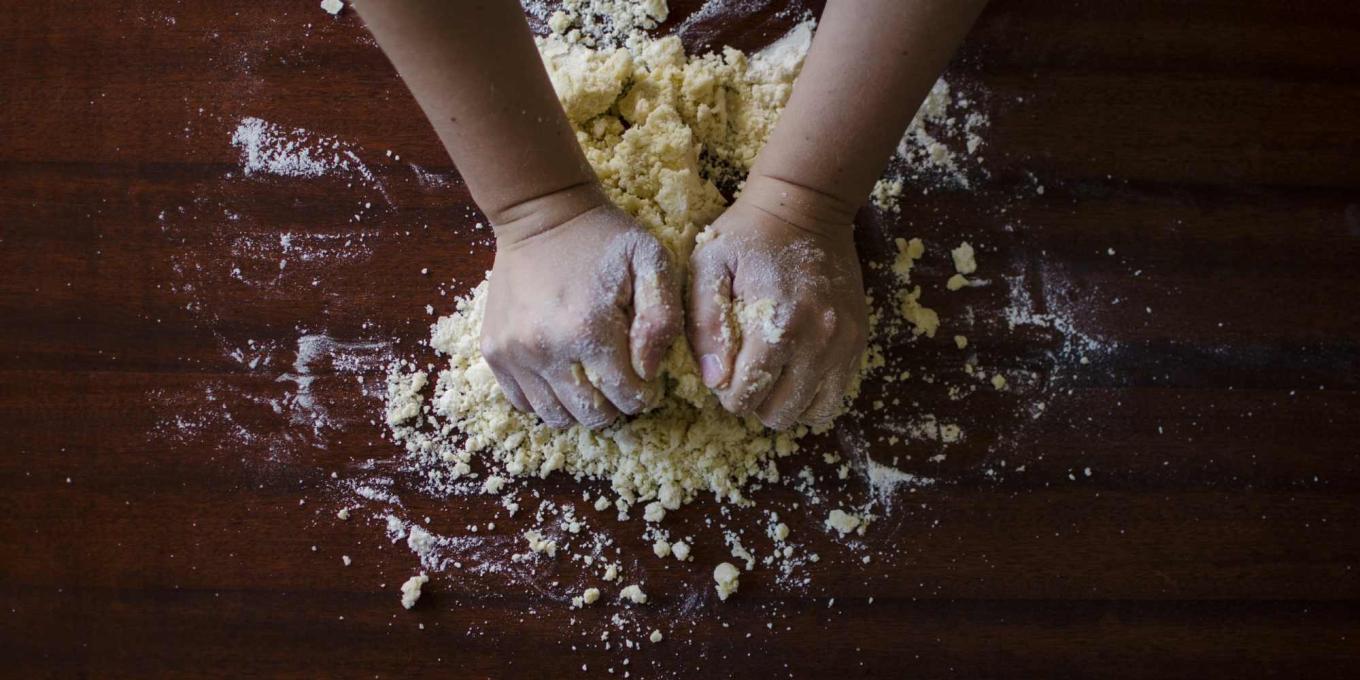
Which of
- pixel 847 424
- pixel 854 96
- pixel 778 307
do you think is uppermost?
pixel 854 96

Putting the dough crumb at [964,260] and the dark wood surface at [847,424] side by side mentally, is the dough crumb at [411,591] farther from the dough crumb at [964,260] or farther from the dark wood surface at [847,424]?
the dough crumb at [964,260]

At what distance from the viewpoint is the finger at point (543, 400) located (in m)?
0.67

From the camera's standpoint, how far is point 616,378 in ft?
2.12

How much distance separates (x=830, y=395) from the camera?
0.69 metres

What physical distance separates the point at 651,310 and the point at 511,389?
0.14m

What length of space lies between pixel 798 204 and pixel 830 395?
15cm

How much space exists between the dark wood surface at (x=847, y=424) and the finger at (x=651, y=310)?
0.17 metres

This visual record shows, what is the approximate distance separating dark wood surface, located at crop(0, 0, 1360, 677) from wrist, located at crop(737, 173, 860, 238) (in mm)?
89

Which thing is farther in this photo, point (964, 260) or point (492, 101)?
point (964, 260)

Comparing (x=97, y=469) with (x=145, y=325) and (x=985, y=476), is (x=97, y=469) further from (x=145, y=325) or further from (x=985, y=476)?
(x=985, y=476)

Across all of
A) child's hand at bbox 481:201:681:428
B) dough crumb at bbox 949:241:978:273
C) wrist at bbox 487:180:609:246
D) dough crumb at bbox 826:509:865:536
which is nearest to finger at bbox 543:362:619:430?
child's hand at bbox 481:201:681:428

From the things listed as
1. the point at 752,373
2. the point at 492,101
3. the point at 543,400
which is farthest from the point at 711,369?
the point at 492,101

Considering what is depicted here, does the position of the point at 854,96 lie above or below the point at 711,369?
above

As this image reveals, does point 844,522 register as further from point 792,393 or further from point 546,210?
point 546,210
